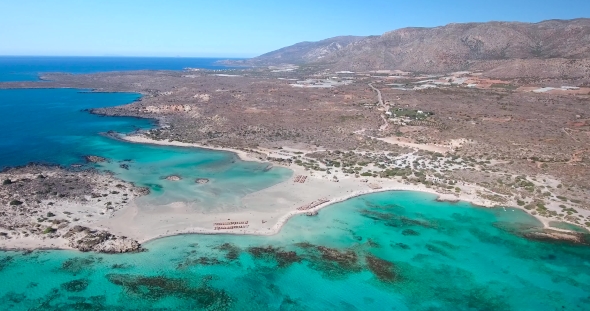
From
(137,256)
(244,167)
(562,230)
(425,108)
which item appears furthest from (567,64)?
(137,256)

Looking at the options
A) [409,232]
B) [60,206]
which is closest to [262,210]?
[409,232]

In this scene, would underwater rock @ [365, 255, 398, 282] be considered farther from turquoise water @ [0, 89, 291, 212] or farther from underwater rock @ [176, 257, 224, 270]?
turquoise water @ [0, 89, 291, 212]

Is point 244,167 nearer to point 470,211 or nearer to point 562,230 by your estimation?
point 470,211

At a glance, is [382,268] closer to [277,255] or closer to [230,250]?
[277,255]

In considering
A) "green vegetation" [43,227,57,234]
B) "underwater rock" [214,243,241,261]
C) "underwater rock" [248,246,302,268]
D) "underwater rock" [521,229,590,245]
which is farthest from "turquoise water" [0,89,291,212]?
"underwater rock" [521,229,590,245]

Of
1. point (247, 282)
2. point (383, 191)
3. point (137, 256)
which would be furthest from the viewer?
point (383, 191)
